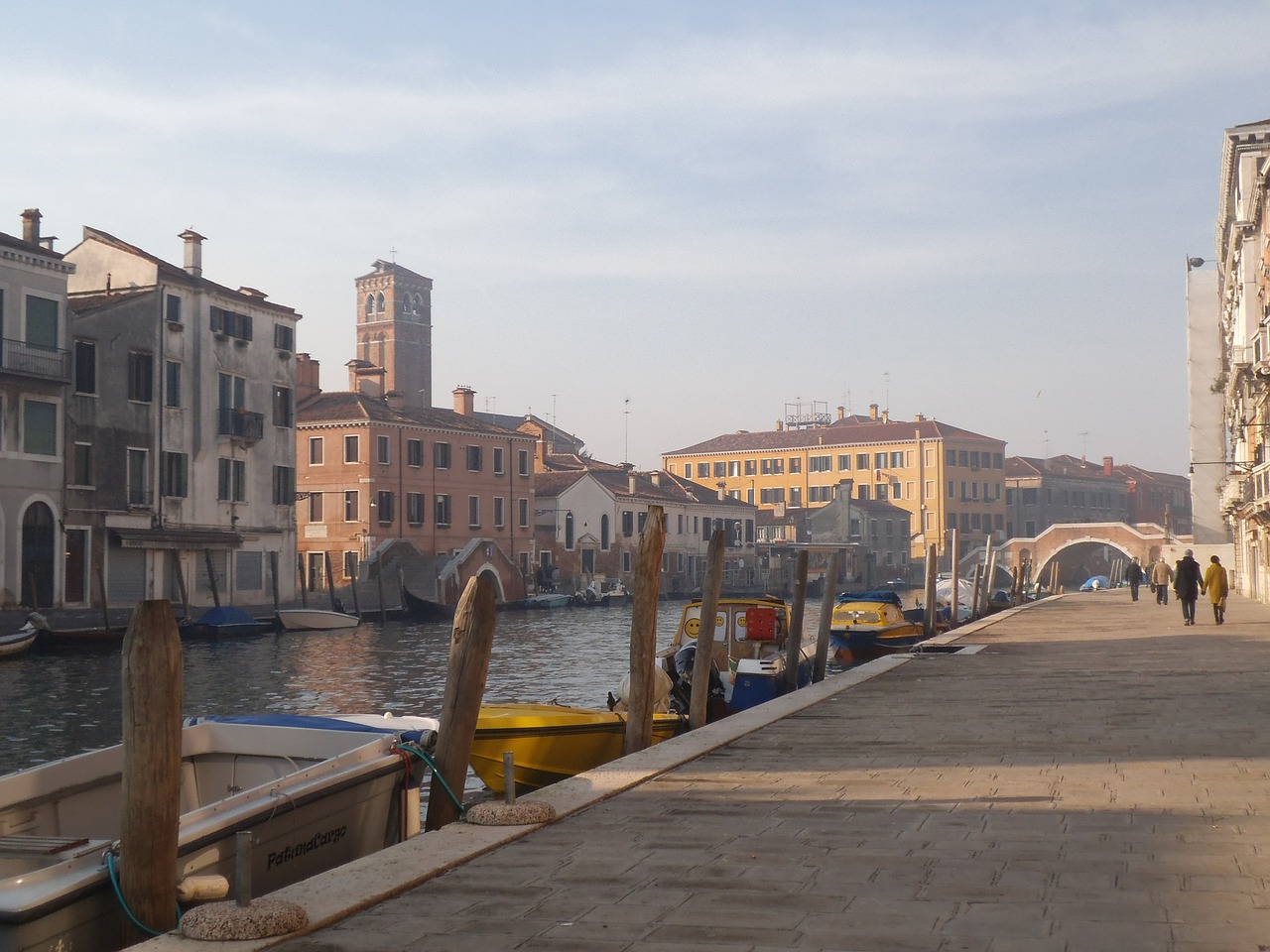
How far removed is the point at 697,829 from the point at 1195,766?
351 cm

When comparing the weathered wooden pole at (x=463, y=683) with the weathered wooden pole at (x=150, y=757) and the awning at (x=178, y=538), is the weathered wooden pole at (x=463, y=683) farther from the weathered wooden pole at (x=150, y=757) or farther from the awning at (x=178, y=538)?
the awning at (x=178, y=538)

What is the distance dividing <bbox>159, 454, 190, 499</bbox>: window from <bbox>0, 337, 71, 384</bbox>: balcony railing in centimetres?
467

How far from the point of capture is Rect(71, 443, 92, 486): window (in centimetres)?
3581

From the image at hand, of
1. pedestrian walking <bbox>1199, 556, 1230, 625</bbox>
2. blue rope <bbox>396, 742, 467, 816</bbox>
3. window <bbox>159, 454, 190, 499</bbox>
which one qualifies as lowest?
blue rope <bbox>396, 742, 467, 816</bbox>

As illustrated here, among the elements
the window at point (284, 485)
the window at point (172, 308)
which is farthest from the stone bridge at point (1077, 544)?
the window at point (172, 308)

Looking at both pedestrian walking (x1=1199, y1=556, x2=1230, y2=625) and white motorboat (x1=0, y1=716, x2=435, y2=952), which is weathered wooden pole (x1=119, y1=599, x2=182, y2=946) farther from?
pedestrian walking (x1=1199, y1=556, x2=1230, y2=625)

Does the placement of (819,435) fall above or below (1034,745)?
above

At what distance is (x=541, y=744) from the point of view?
36.1 feet

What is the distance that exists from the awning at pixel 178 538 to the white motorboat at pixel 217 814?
28.9 metres

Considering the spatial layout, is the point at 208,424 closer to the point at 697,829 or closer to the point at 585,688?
the point at 585,688

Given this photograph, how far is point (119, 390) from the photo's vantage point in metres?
37.6

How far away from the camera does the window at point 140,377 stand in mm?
38125

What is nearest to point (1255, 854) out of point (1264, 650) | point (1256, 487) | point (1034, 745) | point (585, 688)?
point (1034, 745)

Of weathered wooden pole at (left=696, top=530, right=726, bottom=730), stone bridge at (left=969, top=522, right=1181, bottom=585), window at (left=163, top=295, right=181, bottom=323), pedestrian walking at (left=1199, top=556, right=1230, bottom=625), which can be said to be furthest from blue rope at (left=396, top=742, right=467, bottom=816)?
stone bridge at (left=969, top=522, right=1181, bottom=585)
